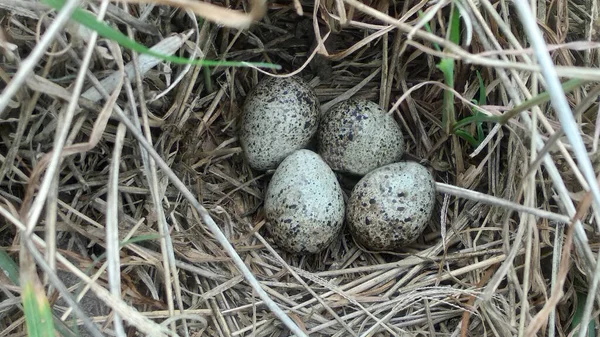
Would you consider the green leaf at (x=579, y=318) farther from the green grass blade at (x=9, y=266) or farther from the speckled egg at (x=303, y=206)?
the green grass blade at (x=9, y=266)

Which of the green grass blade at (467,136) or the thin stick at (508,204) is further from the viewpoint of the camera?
the green grass blade at (467,136)

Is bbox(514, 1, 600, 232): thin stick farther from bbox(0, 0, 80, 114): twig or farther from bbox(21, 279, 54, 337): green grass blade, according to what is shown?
bbox(21, 279, 54, 337): green grass blade

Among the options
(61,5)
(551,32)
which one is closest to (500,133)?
(551,32)

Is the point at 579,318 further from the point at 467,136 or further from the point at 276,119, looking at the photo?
the point at 276,119

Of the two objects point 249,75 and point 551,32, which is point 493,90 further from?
point 249,75

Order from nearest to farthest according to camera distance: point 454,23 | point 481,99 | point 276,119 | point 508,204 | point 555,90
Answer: point 555,90 → point 508,204 → point 454,23 → point 481,99 → point 276,119

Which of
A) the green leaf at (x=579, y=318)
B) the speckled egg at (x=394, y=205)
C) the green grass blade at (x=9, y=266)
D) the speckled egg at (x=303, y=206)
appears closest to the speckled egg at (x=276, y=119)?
the speckled egg at (x=303, y=206)

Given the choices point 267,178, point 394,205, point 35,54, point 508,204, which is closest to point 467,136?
point 394,205
